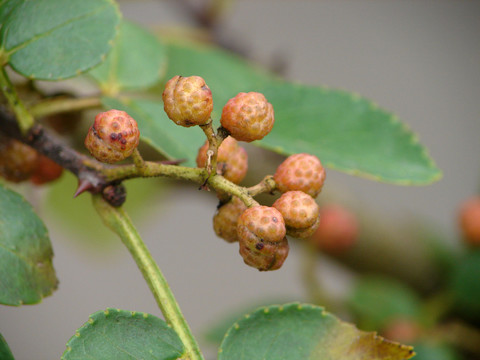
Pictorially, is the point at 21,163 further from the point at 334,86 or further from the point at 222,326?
the point at 334,86

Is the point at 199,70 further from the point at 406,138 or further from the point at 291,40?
the point at 291,40

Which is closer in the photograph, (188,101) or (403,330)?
(188,101)

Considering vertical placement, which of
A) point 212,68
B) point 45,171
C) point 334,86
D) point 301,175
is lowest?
point 45,171

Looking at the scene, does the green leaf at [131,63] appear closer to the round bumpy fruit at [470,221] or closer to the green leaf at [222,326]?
the green leaf at [222,326]

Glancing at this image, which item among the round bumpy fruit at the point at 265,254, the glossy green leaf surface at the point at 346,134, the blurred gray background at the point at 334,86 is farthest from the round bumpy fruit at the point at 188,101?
the blurred gray background at the point at 334,86

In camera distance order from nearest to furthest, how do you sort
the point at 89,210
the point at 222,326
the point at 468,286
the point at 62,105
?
1. the point at 62,105
2. the point at 468,286
3. the point at 222,326
4. the point at 89,210

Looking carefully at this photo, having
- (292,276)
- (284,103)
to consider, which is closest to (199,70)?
(284,103)

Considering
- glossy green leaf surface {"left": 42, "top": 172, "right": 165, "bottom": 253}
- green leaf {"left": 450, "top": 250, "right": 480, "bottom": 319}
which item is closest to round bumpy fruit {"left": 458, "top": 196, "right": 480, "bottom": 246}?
green leaf {"left": 450, "top": 250, "right": 480, "bottom": 319}

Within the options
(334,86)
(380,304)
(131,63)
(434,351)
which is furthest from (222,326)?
(334,86)
